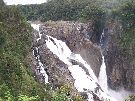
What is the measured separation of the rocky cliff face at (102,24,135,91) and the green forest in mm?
1023

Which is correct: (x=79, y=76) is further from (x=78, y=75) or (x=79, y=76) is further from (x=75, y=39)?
(x=75, y=39)

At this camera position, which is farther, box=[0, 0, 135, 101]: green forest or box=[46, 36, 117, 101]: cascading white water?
box=[46, 36, 117, 101]: cascading white water

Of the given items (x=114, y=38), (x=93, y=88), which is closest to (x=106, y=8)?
(x=114, y=38)

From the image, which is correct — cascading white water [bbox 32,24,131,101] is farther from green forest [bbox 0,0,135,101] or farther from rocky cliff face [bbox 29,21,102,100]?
green forest [bbox 0,0,135,101]

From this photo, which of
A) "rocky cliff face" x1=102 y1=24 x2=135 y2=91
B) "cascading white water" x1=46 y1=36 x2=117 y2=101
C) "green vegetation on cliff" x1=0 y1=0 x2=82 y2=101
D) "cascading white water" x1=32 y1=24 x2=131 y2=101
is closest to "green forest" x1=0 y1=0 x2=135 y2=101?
"green vegetation on cliff" x1=0 y1=0 x2=82 y2=101

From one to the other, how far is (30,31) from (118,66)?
48.5 ft

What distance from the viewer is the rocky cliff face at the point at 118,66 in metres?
37.0

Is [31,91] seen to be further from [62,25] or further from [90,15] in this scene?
[90,15]

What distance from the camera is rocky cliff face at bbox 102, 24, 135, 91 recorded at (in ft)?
121

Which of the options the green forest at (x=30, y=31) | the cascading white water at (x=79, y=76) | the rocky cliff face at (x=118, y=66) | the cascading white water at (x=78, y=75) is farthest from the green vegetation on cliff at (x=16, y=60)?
the rocky cliff face at (x=118, y=66)

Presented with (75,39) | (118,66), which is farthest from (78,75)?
(118,66)

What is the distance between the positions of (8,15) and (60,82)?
26.6 ft

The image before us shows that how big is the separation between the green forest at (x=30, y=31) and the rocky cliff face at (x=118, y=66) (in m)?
1.02

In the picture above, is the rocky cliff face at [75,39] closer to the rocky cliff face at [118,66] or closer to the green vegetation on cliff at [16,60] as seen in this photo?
the rocky cliff face at [118,66]
